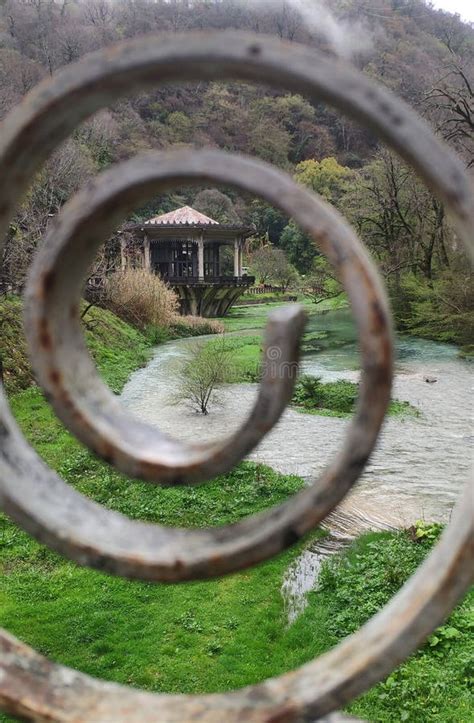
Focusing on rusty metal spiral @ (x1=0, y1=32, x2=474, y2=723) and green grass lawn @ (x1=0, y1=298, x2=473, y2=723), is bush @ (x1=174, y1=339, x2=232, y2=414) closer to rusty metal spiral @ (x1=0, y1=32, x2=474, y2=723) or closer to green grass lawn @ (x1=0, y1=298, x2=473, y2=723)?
green grass lawn @ (x1=0, y1=298, x2=473, y2=723)

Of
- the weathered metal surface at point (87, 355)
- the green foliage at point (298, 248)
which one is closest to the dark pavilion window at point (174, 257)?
the green foliage at point (298, 248)

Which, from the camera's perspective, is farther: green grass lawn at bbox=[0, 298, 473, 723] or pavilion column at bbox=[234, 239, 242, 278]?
pavilion column at bbox=[234, 239, 242, 278]

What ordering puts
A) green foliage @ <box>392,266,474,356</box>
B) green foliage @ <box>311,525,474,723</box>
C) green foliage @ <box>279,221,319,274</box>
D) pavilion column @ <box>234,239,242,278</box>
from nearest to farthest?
green foliage @ <box>311,525,474,723</box>
green foliage @ <box>392,266,474,356</box>
pavilion column @ <box>234,239,242,278</box>
green foliage @ <box>279,221,319,274</box>

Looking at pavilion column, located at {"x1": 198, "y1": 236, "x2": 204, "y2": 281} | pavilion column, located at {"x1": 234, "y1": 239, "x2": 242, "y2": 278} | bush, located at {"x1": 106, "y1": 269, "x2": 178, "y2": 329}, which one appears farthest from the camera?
pavilion column, located at {"x1": 234, "y1": 239, "x2": 242, "y2": 278}

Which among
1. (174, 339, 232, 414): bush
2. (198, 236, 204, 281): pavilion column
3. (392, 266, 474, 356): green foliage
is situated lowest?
(174, 339, 232, 414): bush

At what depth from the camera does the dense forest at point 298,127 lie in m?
18.0

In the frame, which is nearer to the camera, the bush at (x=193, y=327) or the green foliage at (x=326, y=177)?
the bush at (x=193, y=327)

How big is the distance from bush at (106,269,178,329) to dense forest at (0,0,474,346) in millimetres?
3420

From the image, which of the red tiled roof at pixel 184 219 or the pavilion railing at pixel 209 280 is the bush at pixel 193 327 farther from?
the red tiled roof at pixel 184 219

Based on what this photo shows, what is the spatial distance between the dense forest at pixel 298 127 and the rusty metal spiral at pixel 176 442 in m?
6.59

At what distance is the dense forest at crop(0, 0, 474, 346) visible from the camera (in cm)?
1797

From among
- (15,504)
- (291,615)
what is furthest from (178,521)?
(15,504)

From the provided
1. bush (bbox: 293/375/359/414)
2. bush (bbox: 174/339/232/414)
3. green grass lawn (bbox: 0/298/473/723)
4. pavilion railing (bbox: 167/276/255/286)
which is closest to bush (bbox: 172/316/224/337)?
pavilion railing (bbox: 167/276/255/286)

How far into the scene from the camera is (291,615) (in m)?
5.01
